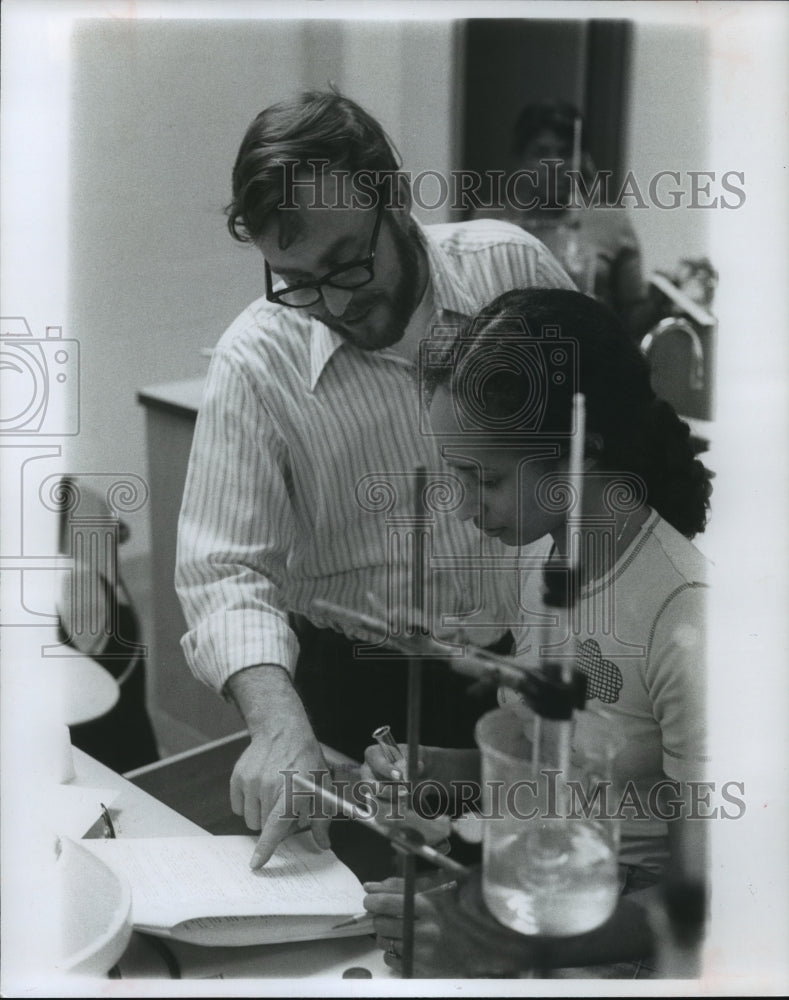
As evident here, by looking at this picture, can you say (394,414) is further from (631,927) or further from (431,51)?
(631,927)

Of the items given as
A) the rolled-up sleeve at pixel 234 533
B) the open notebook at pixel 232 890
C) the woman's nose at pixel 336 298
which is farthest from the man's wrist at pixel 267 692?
the woman's nose at pixel 336 298

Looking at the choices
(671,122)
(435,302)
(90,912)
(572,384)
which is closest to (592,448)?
(572,384)

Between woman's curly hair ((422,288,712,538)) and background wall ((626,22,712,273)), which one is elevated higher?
background wall ((626,22,712,273))

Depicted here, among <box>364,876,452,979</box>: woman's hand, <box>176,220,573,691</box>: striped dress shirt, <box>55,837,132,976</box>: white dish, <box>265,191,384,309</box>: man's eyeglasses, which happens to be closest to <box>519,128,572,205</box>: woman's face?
<box>176,220,573,691</box>: striped dress shirt

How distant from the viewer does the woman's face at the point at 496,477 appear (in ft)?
3.33

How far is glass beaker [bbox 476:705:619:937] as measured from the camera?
38.6 inches

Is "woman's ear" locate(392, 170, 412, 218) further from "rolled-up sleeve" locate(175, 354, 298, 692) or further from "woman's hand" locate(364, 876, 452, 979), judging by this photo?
"woman's hand" locate(364, 876, 452, 979)

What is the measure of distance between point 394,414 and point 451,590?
0.19 m

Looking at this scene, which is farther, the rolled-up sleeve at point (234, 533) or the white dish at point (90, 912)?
the rolled-up sleeve at point (234, 533)

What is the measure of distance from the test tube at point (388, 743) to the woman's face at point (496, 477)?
0.74ft

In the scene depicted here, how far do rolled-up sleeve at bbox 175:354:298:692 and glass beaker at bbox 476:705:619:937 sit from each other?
24 centimetres

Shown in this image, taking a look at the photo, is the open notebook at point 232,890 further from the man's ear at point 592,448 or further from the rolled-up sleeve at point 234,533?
the man's ear at point 592,448

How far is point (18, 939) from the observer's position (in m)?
1.07

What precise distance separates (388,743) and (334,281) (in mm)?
463
